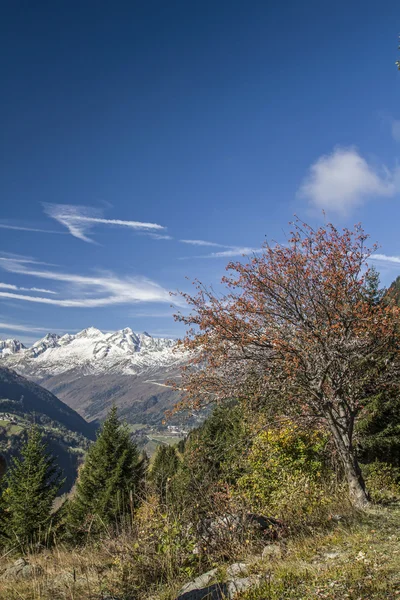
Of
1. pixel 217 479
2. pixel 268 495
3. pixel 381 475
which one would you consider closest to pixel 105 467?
pixel 268 495

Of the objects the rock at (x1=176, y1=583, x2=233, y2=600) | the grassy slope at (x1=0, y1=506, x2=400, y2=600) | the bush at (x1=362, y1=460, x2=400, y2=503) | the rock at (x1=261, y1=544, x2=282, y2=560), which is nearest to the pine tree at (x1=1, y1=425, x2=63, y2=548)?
the bush at (x1=362, y1=460, x2=400, y2=503)

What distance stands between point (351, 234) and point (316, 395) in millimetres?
5865

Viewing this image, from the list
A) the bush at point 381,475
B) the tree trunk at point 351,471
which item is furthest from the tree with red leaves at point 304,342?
the bush at point 381,475

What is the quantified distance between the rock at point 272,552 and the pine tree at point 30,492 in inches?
1461

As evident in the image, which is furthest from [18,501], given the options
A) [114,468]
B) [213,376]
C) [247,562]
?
[247,562]

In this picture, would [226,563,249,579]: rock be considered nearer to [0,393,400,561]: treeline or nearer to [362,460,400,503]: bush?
[0,393,400,561]: treeline

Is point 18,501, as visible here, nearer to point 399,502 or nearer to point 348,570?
point 399,502

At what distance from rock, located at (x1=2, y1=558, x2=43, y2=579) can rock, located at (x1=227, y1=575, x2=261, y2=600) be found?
4494 mm

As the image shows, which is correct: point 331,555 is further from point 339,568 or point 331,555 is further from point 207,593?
point 207,593

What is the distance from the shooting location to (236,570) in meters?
6.65

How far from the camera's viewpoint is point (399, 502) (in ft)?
39.9

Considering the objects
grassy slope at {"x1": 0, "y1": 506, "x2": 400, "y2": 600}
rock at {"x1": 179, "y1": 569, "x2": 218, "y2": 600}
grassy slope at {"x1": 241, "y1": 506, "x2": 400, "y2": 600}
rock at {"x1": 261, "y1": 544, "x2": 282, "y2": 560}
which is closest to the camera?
grassy slope at {"x1": 241, "y1": 506, "x2": 400, "y2": 600}

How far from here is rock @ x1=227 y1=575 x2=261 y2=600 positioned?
557cm

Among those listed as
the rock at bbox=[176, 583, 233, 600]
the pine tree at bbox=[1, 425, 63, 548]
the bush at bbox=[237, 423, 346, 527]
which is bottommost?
the pine tree at bbox=[1, 425, 63, 548]
